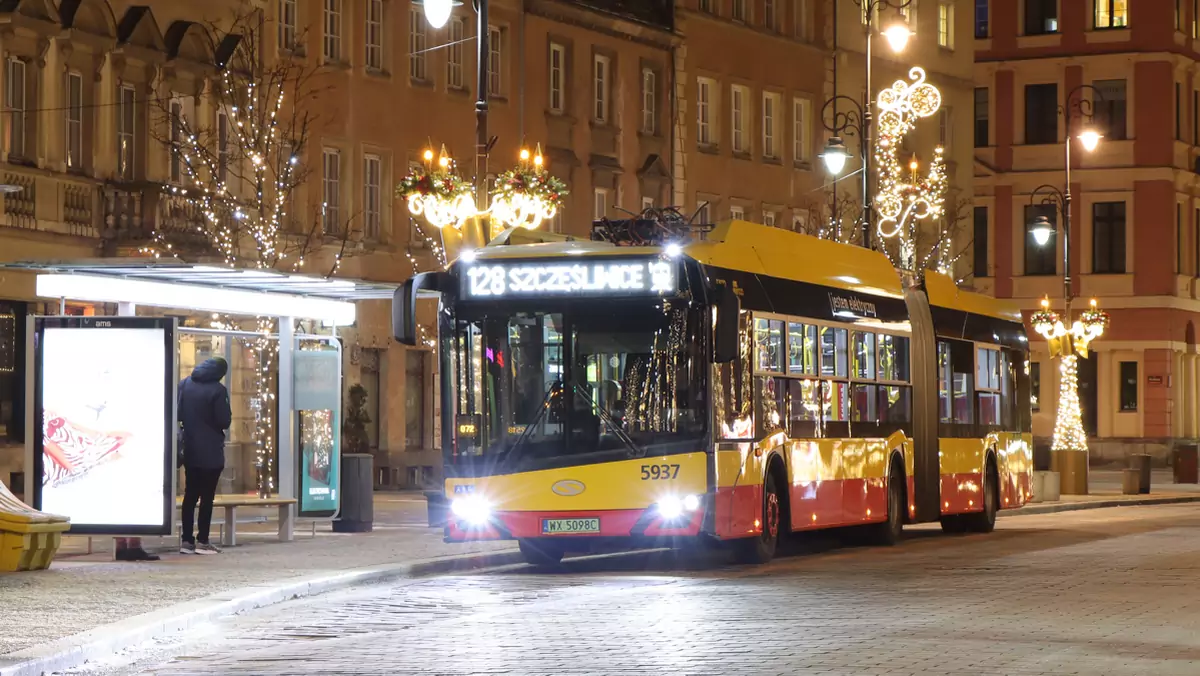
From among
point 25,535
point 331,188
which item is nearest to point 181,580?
point 25,535

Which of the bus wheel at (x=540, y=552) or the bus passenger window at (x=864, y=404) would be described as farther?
the bus passenger window at (x=864, y=404)

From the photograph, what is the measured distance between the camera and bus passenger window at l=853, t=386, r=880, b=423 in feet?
93.1

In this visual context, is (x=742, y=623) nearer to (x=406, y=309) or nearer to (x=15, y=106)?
(x=406, y=309)

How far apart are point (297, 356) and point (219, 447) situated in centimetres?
300

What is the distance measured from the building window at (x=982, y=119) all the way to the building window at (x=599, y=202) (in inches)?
1188

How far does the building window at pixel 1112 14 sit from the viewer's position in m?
85.3

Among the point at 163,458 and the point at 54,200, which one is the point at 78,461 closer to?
the point at 163,458

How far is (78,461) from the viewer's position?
2378 cm

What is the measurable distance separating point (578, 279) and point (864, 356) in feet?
19.6

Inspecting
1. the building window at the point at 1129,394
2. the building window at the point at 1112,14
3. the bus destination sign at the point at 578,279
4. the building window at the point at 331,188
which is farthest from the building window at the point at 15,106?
the building window at the point at 1112,14

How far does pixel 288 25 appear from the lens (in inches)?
1918

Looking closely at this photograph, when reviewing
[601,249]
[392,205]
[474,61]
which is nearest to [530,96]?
[474,61]

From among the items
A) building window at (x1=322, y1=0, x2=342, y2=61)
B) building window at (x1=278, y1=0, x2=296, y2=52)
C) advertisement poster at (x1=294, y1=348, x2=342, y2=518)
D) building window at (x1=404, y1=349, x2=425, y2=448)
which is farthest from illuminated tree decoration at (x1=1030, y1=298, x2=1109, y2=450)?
advertisement poster at (x1=294, y1=348, x2=342, y2=518)

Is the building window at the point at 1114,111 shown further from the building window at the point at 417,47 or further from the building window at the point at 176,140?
the building window at the point at 176,140
